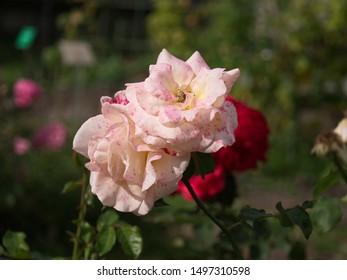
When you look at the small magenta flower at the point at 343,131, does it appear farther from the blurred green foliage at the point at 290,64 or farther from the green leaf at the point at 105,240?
the blurred green foliage at the point at 290,64

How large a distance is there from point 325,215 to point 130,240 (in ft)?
1.07

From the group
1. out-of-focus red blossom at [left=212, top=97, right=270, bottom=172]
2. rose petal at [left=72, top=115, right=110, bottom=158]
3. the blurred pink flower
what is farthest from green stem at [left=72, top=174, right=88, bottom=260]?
the blurred pink flower

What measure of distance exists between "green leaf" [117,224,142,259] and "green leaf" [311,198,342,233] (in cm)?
30

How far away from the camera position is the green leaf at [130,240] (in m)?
1.10

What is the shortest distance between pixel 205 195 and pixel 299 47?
129 inches

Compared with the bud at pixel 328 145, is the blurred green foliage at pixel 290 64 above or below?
below

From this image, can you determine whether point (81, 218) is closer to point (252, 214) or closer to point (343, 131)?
point (252, 214)

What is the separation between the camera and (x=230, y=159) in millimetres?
1411

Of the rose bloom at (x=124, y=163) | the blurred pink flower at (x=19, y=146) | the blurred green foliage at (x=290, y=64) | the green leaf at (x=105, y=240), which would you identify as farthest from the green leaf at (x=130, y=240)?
the blurred green foliage at (x=290, y=64)

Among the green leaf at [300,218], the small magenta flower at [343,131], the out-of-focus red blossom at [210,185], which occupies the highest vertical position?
the green leaf at [300,218]

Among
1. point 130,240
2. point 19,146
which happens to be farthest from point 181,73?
point 19,146

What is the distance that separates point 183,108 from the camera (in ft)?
2.64

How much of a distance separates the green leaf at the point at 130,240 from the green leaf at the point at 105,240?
16mm
